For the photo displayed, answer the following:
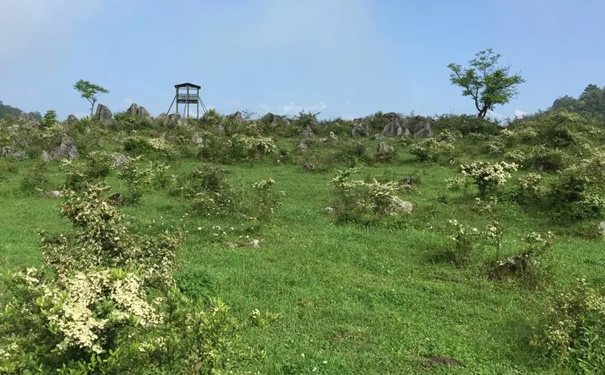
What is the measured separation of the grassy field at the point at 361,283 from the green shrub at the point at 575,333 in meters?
0.29

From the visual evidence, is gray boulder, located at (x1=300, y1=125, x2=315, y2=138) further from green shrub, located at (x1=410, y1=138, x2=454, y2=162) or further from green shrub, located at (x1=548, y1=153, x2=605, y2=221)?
green shrub, located at (x1=548, y1=153, x2=605, y2=221)

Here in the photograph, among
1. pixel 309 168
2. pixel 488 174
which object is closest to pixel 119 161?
pixel 309 168

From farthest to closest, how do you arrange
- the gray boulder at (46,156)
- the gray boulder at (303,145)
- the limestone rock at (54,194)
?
the gray boulder at (303,145)
the gray boulder at (46,156)
the limestone rock at (54,194)

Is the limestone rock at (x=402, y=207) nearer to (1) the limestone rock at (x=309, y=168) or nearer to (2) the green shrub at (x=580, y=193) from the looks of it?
(2) the green shrub at (x=580, y=193)

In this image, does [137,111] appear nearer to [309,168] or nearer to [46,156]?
[46,156]

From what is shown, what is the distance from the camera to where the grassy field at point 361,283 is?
7.31 metres

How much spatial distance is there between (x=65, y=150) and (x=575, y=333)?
28.1m

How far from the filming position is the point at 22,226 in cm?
1400

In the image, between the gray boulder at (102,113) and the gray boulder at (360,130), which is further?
the gray boulder at (102,113)

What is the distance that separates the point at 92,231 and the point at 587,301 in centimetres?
731

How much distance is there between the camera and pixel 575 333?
7332mm

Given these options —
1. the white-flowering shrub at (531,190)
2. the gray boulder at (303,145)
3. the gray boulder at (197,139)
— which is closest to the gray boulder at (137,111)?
the gray boulder at (197,139)

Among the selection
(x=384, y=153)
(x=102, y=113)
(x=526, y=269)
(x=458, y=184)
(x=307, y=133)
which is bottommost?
(x=526, y=269)

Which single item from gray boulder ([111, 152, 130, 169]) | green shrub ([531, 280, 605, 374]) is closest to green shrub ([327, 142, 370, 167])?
gray boulder ([111, 152, 130, 169])
